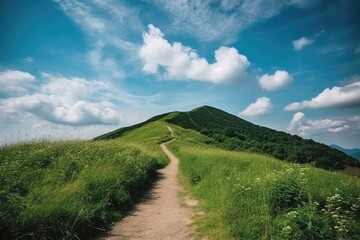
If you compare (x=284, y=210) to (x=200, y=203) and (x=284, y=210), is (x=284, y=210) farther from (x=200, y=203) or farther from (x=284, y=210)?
(x=200, y=203)

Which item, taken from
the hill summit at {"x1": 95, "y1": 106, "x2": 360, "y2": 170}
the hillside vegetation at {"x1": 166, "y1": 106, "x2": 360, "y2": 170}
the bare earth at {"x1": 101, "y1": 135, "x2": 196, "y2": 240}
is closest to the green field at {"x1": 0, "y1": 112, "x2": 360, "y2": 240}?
the bare earth at {"x1": 101, "y1": 135, "x2": 196, "y2": 240}

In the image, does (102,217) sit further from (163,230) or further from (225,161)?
(225,161)

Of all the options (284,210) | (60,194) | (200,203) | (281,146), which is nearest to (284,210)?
(284,210)

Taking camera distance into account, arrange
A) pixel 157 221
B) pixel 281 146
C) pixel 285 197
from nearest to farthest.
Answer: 1. pixel 285 197
2. pixel 157 221
3. pixel 281 146

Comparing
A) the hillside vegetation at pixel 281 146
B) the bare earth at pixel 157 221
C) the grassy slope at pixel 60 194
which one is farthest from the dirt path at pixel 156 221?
the hillside vegetation at pixel 281 146

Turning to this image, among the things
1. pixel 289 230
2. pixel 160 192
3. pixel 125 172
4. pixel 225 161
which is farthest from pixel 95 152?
pixel 289 230

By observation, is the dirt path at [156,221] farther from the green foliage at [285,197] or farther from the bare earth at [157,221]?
the green foliage at [285,197]

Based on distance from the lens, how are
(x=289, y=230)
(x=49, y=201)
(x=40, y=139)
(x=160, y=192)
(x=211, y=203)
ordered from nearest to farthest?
(x=289, y=230) < (x=49, y=201) < (x=211, y=203) < (x=160, y=192) < (x=40, y=139)

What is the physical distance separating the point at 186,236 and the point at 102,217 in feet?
8.50

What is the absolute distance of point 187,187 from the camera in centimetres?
1509

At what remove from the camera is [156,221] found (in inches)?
344

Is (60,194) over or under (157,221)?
over

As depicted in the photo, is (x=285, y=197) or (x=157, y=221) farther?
(x=157, y=221)

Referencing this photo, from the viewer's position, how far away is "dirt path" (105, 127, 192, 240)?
7.40 metres
